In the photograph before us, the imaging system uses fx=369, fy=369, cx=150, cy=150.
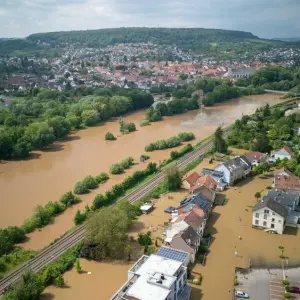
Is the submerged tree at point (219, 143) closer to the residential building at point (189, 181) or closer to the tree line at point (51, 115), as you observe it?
the residential building at point (189, 181)

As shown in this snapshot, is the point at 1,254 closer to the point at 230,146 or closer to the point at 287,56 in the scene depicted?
the point at 230,146

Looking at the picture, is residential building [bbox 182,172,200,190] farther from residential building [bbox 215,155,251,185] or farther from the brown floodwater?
the brown floodwater

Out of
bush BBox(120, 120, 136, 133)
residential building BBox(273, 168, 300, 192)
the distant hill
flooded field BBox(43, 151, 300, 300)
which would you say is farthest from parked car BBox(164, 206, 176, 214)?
the distant hill

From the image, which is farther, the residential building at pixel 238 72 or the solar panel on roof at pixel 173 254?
the residential building at pixel 238 72

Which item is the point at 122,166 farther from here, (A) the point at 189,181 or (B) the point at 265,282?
(B) the point at 265,282

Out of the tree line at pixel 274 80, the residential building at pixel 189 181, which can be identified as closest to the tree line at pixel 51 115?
the residential building at pixel 189 181
